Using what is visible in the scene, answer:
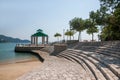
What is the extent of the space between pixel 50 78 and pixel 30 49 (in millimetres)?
37805

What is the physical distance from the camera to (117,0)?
72.3ft

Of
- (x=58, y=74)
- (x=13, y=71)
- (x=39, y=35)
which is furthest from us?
(x=39, y=35)

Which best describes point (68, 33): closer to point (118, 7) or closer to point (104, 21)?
point (104, 21)

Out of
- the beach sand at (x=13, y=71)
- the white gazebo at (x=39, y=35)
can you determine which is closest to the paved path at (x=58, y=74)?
the beach sand at (x=13, y=71)

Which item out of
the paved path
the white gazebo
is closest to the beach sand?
the paved path

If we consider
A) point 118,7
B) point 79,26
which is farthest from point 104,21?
point 79,26

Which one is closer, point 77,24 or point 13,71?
point 13,71

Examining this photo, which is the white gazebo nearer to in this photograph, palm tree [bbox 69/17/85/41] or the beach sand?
palm tree [bbox 69/17/85/41]

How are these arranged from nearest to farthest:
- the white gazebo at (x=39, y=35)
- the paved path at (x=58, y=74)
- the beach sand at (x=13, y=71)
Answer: the paved path at (x=58, y=74)
the beach sand at (x=13, y=71)
the white gazebo at (x=39, y=35)

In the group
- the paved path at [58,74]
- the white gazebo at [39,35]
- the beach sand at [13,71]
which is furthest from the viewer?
the white gazebo at [39,35]

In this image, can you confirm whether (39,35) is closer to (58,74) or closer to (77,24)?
(77,24)

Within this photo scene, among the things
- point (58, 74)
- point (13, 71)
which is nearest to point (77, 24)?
point (13, 71)

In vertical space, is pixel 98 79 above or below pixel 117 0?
below

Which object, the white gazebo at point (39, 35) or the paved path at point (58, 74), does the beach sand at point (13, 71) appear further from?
the white gazebo at point (39, 35)
